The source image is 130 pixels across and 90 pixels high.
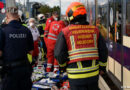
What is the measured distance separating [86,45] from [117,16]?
2.40 m

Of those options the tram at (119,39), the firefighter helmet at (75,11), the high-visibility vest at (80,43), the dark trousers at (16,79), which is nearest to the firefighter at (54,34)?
the tram at (119,39)

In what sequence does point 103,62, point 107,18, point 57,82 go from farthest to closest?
point 107,18 → point 57,82 → point 103,62

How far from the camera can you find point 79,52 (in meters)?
3.37

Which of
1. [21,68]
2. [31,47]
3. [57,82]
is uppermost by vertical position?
[31,47]

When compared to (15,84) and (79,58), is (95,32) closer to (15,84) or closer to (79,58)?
(79,58)

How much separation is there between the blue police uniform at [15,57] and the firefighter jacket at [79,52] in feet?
1.94

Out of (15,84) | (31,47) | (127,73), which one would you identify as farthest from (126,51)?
(15,84)

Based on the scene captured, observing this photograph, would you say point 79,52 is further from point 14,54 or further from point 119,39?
point 119,39

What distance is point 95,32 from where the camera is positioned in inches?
138

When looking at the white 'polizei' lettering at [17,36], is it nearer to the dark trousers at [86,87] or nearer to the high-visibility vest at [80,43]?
the high-visibility vest at [80,43]

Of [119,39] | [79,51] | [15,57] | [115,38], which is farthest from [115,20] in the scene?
[15,57]

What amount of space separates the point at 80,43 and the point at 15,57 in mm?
985

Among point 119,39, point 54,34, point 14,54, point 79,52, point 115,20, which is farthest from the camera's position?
point 54,34

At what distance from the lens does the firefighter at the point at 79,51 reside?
11.0 feet
